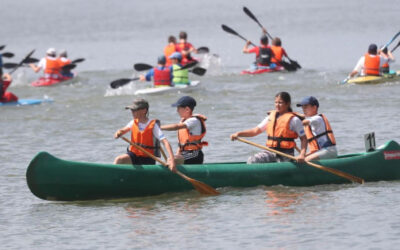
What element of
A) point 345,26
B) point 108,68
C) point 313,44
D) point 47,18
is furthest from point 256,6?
point 108,68

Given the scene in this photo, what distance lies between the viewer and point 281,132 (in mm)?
11430

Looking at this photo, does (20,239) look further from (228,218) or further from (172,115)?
(172,115)

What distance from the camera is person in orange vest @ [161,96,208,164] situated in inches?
452

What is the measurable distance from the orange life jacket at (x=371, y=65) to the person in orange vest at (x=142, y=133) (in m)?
12.1

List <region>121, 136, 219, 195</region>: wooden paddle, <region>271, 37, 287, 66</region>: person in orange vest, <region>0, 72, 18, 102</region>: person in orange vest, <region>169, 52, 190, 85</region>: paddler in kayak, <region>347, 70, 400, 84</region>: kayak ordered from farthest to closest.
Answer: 1. <region>271, 37, 287, 66</region>: person in orange vest
2. <region>347, 70, 400, 84</region>: kayak
3. <region>169, 52, 190, 85</region>: paddler in kayak
4. <region>0, 72, 18, 102</region>: person in orange vest
5. <region>121, 136, 219, 195</region>: wooden paddle

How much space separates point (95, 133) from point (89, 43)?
24.5 m

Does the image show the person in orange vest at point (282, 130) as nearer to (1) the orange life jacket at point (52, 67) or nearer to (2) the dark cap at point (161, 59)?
(2) the dark cap at point (161, 59)

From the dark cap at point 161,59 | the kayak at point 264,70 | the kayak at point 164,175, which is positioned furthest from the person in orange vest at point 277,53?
the kayak at point 164,175

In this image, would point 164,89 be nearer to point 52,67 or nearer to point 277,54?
point 52,67

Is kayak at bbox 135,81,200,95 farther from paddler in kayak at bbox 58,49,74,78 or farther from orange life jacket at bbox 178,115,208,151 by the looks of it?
orange life jacket at bbox 178,115,208,151

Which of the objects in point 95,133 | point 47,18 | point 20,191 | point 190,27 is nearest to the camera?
point 20,191

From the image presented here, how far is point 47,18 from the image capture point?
61.1 m

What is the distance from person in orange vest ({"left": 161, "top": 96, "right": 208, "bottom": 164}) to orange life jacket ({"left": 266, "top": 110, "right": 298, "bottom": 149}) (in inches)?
34.3

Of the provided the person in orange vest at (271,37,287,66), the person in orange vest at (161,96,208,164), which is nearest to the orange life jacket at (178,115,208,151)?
the person in orange vest at (161,96,208,164)
